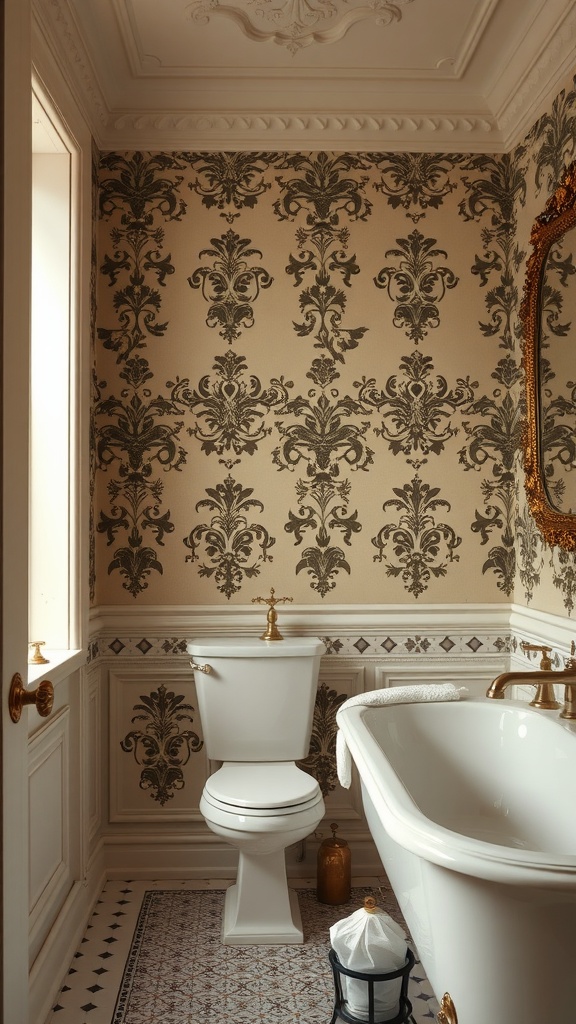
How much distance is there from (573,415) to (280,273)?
1203mm

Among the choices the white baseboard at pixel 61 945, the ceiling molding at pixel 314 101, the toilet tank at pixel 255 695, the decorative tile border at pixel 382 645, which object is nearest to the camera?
the white baseboard at pixel 61 945

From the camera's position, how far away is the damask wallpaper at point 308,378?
303cm

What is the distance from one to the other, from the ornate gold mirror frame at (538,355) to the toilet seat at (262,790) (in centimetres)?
106

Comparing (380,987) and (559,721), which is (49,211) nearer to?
(559,721)

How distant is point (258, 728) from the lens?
280 cm

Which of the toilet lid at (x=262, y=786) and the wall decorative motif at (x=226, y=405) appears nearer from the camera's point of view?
the toilet lid at (x=262, y=786)

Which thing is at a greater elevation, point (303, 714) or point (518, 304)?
point (518, 304)

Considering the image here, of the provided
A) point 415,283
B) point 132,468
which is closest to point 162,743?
point 132,468

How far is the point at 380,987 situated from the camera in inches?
78.4

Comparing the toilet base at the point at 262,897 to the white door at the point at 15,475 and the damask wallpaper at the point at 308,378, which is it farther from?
the white door at the point at 15,475

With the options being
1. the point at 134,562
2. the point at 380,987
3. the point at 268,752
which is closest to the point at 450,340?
the point at 134,562

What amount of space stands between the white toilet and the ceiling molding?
1.79 m

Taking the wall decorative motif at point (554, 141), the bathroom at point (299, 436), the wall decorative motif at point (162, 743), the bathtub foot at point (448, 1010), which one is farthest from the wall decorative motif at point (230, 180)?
the bathtub foot at point (448, 1010)

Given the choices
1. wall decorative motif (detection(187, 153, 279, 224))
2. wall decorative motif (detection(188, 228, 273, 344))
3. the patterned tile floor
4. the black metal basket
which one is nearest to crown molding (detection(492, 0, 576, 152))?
wall decorative motif (detection(187, 153, 279, 224))
